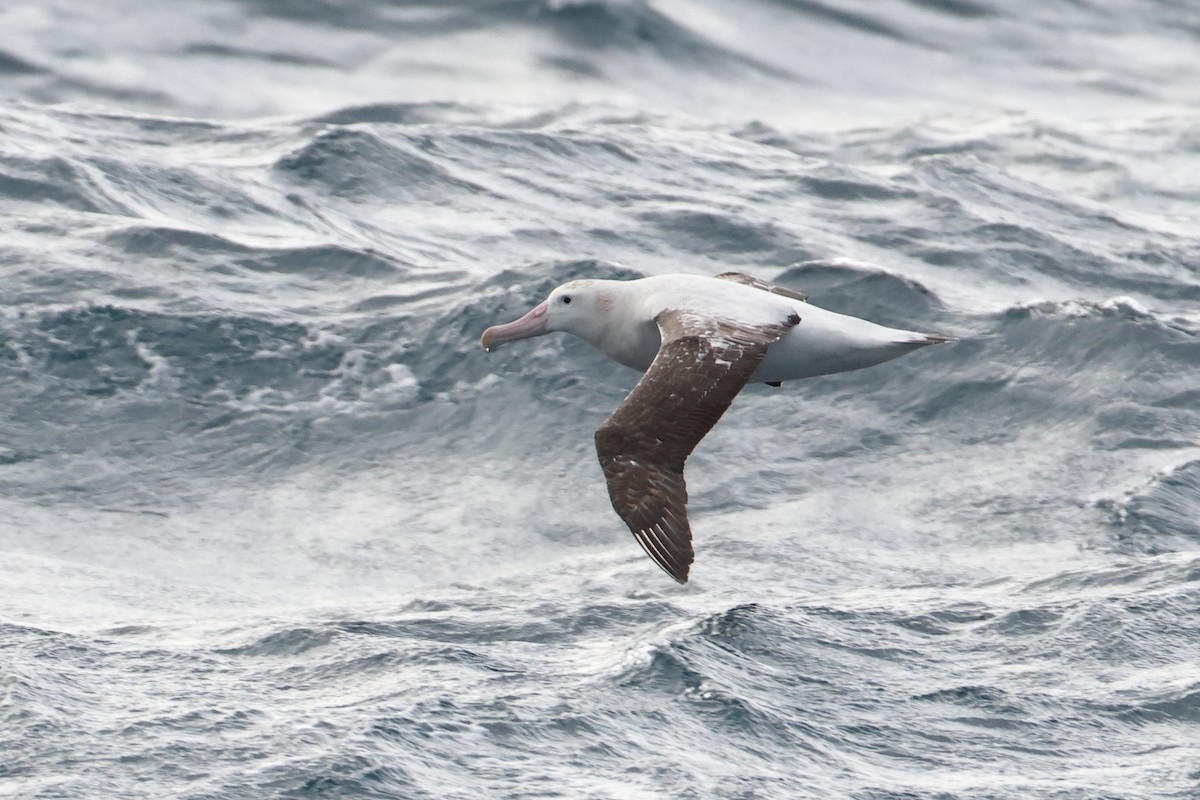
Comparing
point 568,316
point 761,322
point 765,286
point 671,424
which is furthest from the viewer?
point 765,286

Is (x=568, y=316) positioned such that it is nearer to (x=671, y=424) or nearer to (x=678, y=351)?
(x=678, y=351)

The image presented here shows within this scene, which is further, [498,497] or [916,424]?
[916,424]

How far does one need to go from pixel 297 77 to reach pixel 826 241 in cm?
903

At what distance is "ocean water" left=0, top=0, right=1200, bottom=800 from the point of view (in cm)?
994

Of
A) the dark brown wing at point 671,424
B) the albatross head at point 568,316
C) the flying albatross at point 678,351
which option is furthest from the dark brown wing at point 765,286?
the dark brown wing at point 671,424

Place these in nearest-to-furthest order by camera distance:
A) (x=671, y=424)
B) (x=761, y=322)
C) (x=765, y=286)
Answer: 1. (x=671, y=424)
2. (x=761, y=322)
3. (x=765, y=286)

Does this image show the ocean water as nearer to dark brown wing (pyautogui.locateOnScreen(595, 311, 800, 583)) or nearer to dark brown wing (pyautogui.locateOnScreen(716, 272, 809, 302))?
dark brown wing (pyautogui.locateOnScreen(595, 311, 800, 583))

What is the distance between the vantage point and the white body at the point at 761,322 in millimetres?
11133

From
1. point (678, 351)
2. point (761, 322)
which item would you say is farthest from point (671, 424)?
point (761, 322)

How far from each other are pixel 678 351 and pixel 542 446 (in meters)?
4.02

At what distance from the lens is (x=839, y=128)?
25.5 metres

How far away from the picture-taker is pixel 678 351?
10.6m

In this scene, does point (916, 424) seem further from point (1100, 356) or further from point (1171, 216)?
point (1171, 216)

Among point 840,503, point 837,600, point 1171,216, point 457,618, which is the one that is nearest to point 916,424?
point 840,503
